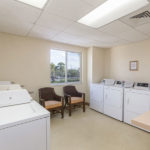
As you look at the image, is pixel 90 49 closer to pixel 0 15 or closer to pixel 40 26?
pixel 40 26

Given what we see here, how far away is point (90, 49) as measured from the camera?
4219mm

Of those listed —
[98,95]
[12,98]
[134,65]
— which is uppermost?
[134,65]

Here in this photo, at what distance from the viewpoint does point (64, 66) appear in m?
4.01

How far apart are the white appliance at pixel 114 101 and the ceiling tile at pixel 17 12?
272 cm

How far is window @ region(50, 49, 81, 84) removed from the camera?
377 centimetres

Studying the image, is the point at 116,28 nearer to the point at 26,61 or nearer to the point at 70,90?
the point at 70,90

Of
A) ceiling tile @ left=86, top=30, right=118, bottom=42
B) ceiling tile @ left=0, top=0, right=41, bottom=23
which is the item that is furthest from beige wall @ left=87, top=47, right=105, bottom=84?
ceiling tile @ left=0, top=0, right=41, bottom=23

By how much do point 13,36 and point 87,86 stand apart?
306 centimetres

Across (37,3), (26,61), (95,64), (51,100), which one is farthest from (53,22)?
(95,64)

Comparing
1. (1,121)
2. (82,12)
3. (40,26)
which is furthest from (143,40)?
(1,121)

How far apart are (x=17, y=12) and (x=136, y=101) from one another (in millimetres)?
3219

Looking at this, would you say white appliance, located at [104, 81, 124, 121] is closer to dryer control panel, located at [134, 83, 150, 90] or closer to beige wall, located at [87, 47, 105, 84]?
dryer control panel, located at [134, 83, 150, 90]

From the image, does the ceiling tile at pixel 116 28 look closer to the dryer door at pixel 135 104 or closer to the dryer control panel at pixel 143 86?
the dryer control panel at pixel 143 86

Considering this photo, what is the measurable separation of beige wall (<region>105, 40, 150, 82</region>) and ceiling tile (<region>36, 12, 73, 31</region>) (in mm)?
2382
